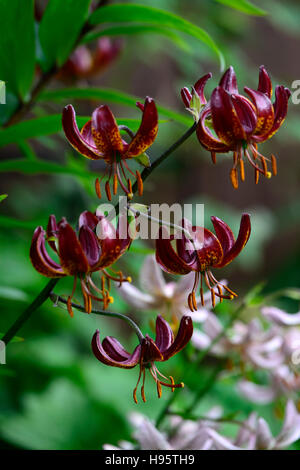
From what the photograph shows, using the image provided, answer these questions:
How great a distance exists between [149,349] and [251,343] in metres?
0.31

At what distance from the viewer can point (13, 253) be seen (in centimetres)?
112

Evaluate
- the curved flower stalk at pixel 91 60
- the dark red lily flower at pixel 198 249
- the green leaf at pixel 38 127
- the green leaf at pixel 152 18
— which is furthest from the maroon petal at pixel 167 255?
the curved flower stalk at pixel 91 60

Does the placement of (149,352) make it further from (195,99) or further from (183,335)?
(195,99)

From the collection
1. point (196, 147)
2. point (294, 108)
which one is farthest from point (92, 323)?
point (294, 108)

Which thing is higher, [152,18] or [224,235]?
[152,18]

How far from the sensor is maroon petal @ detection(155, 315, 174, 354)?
1.20 feet

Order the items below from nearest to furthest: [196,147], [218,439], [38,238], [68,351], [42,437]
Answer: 1. [38,238]
2. [218,439]
3. [42,437]
4. [68,351]
5. [196,147]

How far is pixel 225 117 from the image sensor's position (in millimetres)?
326

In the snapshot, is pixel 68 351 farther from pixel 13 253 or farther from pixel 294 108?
pixel 294 108

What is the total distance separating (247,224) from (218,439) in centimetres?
24

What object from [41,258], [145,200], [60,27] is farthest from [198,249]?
[145,200]

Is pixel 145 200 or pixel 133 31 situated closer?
pixel 133 31

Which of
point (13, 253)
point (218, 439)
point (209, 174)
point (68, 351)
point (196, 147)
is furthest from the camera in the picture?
point (209, 174)
